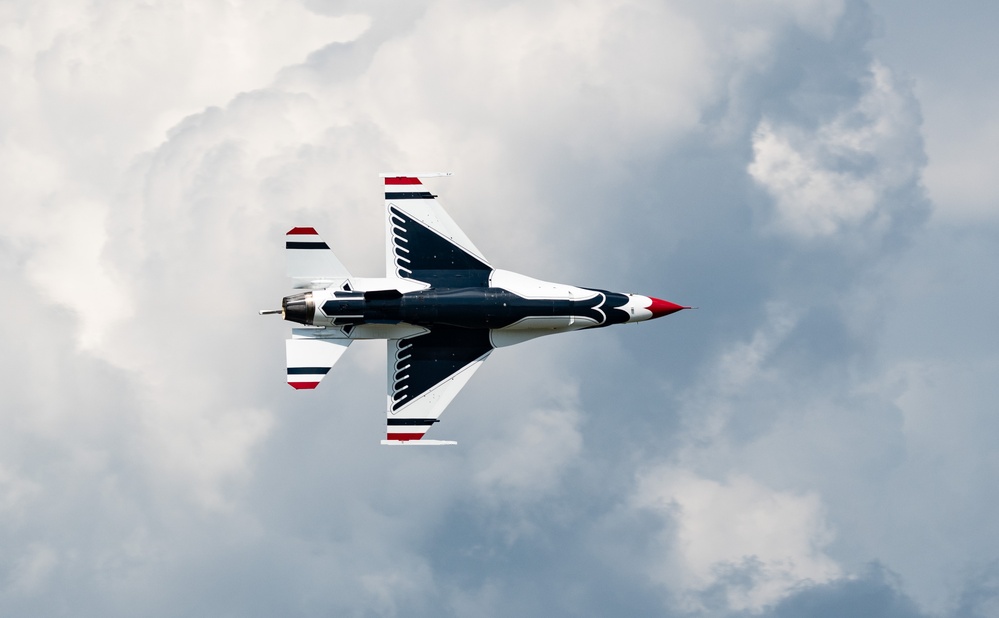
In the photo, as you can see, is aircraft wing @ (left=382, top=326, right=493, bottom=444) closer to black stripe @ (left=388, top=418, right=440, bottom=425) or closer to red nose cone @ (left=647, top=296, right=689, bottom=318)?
black stripe @ (left=388, top=418, right=440, bottom=425)

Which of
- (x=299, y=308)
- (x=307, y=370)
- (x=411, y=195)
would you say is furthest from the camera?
(x=411, y=195)

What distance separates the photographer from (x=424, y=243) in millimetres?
81750

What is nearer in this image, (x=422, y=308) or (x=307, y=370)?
(x=422, y=308)

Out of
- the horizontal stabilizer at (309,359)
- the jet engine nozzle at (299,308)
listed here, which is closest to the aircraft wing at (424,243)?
the jet engine nozzle at (299,308)

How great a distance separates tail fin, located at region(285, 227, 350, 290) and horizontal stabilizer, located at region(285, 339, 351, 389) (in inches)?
107

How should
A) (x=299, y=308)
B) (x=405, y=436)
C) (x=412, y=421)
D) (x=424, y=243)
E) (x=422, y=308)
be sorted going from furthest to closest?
(x=424, y=243) → (x=412, y=421) → (x=405, y=436) → (x=422, y=308) → (x=299, y=308)

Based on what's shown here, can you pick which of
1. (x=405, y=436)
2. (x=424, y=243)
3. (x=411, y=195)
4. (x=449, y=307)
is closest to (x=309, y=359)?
(x=405, y=436)

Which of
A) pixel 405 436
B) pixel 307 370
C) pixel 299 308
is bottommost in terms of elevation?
pixel 405 436

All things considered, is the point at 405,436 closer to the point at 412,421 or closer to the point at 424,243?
the point at 412,421

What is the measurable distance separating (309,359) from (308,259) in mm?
4744

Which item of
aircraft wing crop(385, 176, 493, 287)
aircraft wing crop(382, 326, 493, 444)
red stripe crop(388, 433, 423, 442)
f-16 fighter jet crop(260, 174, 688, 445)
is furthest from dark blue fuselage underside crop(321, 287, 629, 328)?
red stripe crop(388, 433, 423, 442)

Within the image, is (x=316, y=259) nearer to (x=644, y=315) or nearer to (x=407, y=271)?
(x=407, y=271)

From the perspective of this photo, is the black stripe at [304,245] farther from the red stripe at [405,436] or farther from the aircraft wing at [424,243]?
the red stripe at [405,436]

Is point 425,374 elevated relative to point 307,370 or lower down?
elevated
